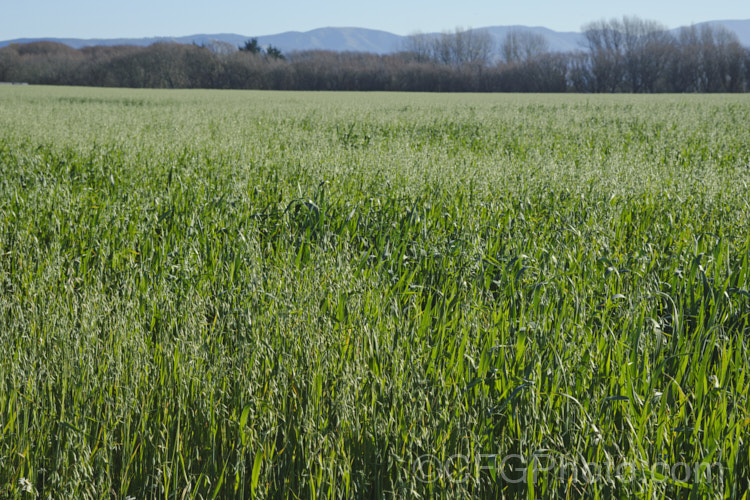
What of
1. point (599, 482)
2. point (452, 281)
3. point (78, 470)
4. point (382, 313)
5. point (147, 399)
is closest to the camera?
point (599, 482)

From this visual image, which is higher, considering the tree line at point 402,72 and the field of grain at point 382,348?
the tree line at point 402,72

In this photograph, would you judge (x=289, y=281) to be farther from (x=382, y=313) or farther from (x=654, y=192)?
(x=654, y=192)

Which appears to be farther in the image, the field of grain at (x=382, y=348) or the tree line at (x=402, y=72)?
the tree line at (x=402, y=72)

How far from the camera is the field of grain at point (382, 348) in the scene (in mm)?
1678

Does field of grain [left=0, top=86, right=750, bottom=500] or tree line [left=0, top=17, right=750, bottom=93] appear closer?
field of grain [left=0, top=86, right=750, bottom=500]

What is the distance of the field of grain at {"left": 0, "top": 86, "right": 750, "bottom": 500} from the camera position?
5.50 ft

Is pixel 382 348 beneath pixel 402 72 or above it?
beneath

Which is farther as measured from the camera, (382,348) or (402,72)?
(402,72)

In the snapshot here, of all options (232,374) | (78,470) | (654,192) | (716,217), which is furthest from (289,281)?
(654,192)

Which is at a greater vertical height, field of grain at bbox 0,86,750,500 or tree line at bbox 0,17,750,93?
tree line at bbox 0,17,750,93

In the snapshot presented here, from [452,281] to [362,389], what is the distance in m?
1.29

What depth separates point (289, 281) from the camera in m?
2.82

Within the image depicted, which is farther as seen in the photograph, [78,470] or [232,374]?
[232,374]

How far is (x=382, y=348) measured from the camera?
226cm
